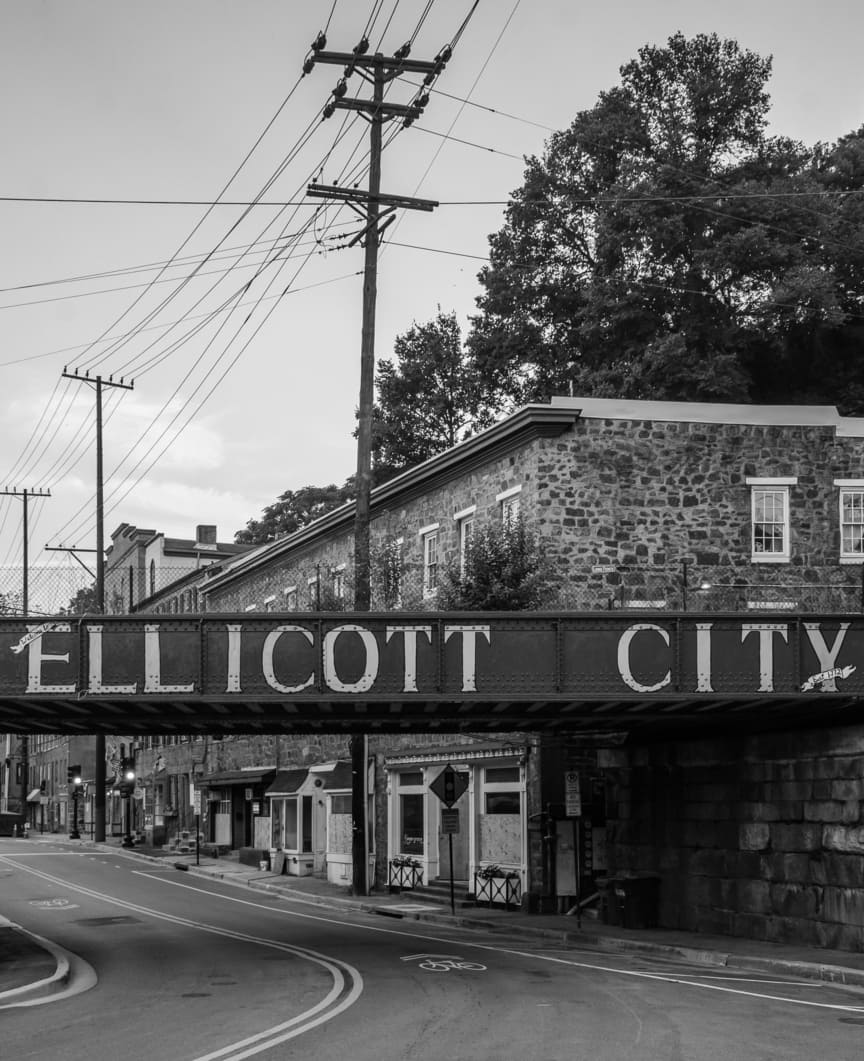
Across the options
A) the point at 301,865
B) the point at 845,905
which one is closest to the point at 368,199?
the point at 845,905

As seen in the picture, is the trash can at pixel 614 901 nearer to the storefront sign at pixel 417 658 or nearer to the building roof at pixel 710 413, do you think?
the storefront sign at pixel 417 658

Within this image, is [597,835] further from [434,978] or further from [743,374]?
[743,374]

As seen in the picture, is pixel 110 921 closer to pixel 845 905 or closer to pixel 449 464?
pixel 449 464

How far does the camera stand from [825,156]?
167 ft

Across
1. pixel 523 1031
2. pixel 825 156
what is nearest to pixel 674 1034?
pixel 523 1031

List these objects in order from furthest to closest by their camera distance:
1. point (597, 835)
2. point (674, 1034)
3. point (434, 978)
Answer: point (597, 835) → point (434, 978) → point (674, 1034)

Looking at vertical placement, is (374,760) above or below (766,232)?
below

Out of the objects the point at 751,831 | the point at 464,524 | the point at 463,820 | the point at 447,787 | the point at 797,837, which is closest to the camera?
the point at 797,837

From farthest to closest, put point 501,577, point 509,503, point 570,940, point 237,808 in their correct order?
point 237,808, point 509,503, point 501,577, point 570,940

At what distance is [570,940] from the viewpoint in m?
25.5

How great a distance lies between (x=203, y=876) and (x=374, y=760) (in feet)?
35.9

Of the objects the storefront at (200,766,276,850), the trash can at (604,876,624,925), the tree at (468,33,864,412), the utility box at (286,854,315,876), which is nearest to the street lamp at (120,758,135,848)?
the storefront at (200,766,276,850)

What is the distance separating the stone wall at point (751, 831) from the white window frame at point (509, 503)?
6369mm

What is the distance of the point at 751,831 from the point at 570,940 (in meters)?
4.07
